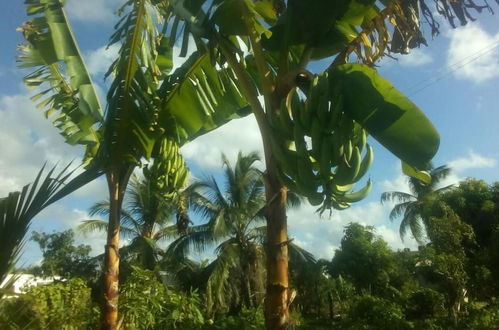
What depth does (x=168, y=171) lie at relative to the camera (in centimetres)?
512

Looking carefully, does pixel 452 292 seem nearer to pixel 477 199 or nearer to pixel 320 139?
pixel 477 199

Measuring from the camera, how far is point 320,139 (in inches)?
114

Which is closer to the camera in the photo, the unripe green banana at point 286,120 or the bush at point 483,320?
the unripe green banana at point 286,120

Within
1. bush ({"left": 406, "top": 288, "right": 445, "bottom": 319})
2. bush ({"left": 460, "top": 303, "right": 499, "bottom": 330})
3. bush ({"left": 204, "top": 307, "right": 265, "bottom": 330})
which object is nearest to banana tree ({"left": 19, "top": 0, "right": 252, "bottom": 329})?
bush ({"left": 204, "top": 307, "right": 265, "bottom": 330})

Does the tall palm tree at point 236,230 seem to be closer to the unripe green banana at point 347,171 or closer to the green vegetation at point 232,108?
the green vegetation at point 232,108

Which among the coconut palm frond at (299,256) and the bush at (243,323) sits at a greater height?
the coconut palm frond at (299,256)

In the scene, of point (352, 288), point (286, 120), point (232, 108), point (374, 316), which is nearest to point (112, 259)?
A: point (232, 108)

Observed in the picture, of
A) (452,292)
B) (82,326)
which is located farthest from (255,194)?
(82,326)

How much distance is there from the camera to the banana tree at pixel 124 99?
4855mm

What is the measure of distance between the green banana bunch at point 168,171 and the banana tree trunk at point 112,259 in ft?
1.32

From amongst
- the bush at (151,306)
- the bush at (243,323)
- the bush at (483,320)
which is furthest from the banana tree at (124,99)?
the bush at (483,320)

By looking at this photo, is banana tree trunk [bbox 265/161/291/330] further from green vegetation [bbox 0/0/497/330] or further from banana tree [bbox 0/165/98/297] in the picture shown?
banana tree [bbox 0/165/98/297]

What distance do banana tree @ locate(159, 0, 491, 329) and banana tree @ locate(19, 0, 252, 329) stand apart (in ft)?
2.20

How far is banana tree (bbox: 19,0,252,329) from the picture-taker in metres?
4.86
